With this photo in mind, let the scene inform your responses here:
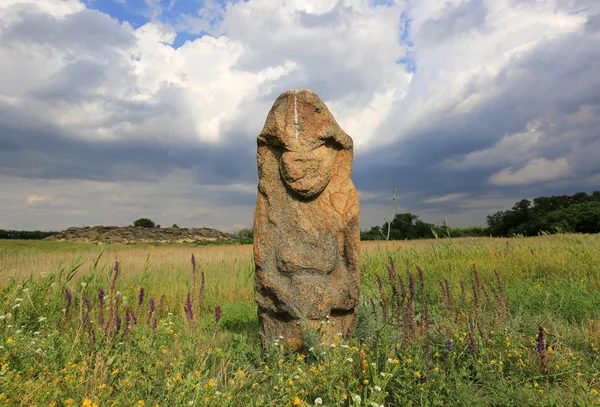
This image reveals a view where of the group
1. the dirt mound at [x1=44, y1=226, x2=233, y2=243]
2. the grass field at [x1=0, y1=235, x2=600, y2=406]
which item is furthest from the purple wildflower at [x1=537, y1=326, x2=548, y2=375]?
the dirt mound at [x1=44, y1=226, x2=233, y2=243]

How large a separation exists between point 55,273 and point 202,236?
54.1ft

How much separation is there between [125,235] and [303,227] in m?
19.0

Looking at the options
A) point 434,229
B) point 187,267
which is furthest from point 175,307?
point 434,229

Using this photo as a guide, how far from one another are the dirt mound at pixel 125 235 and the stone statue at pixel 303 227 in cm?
1803

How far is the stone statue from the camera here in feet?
15.7

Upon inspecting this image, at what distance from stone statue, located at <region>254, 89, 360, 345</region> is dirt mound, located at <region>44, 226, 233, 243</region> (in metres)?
18.0

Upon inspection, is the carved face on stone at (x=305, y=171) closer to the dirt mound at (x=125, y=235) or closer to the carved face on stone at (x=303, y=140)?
the carved face on stone at (x=303, y=140)

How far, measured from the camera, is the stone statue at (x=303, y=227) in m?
4.80

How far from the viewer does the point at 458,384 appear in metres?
3.56

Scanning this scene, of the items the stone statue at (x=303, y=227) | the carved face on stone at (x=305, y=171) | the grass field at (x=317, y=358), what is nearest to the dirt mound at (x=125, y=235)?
the grass field at (x=317, y=358)

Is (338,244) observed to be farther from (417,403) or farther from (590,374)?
(590,374)

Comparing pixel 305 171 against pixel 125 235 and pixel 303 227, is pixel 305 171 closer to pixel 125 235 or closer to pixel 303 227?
pixel 303 227

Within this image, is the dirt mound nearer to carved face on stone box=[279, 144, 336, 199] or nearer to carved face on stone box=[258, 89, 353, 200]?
carved face on stone box=[258, 89, 353, 200]

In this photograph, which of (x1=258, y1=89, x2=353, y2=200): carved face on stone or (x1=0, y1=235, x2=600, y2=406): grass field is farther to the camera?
(x1=258, y1=89, x2=353, y2=200): carved face on stone
